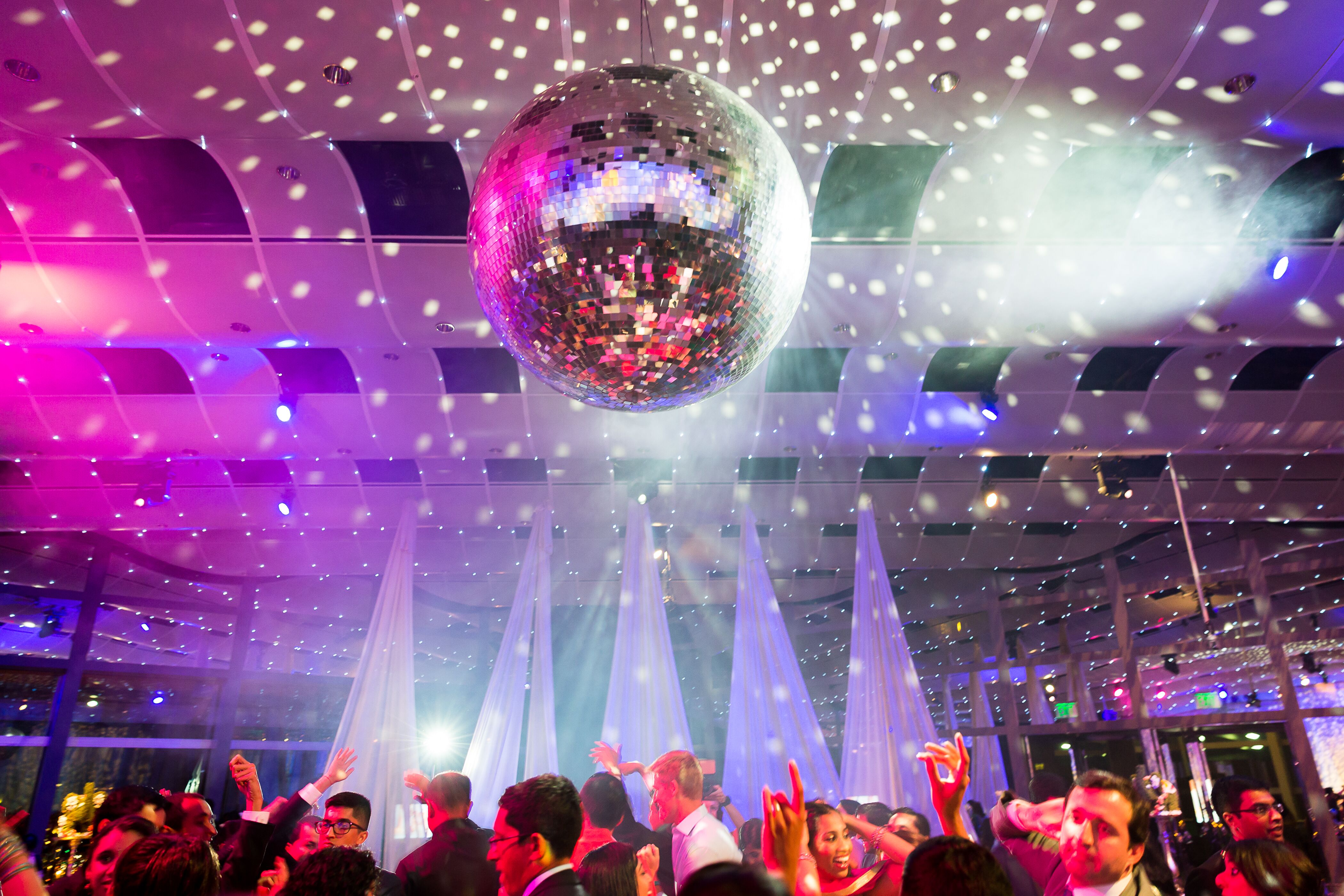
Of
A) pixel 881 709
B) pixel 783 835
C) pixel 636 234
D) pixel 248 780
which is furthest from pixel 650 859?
pixel 881 709

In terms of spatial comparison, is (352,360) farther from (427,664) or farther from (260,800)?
(427,664)

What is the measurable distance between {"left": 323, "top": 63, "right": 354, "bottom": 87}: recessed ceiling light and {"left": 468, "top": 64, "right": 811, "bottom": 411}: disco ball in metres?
2.39

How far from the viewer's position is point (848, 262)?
4.39 meters

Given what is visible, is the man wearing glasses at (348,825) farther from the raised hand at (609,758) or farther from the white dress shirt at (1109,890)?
the white dress shirt at (1109,890)

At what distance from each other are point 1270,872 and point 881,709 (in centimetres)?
396

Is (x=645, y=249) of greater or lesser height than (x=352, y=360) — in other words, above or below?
below

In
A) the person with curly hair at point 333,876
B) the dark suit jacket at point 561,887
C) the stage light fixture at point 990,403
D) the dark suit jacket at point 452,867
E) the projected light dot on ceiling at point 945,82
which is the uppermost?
the projected light dot on ceiling at point 945,82

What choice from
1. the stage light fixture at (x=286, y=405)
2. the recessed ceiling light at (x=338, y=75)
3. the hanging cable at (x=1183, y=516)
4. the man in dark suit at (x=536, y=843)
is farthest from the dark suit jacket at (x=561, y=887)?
the hanging cable at (x=1183, y=516)

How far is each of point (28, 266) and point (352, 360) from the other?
1.83 meters

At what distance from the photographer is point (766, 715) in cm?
581

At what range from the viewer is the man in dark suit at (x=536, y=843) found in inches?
72.8

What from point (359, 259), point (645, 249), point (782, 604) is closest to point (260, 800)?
point (359, 259)

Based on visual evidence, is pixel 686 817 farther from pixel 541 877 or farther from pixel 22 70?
pixel 22 70

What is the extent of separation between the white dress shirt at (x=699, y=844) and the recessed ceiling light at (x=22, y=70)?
397 centimetres
